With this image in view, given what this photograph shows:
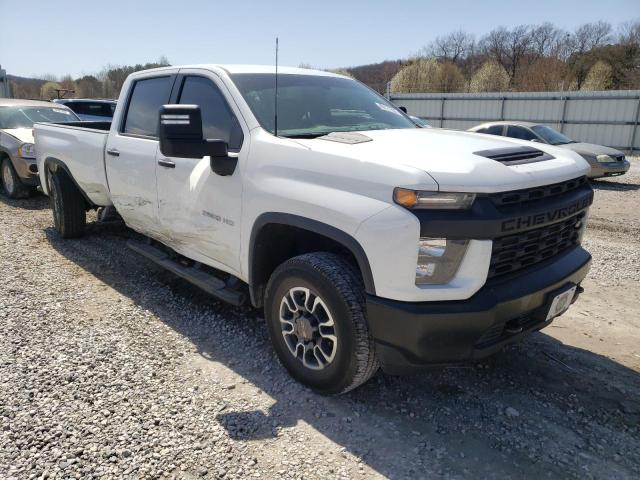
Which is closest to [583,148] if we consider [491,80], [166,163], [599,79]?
[166,163]

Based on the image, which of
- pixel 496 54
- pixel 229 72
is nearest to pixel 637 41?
pixel 496 54

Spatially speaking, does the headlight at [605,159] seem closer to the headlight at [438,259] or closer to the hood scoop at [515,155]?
the hood scoop at [515,155]

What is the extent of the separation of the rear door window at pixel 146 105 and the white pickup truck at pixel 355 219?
149 millimetres

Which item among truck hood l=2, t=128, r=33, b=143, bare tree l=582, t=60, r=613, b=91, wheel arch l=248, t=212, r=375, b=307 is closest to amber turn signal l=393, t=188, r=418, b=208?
wheel arch l=248, t=212, r=375, b=307

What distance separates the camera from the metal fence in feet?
65.9

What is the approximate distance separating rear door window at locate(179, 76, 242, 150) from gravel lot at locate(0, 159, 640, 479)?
4.94 feet

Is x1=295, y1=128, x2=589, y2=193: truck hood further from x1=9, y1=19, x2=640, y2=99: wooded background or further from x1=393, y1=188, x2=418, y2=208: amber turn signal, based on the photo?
x1=9, y1=19, x2=640, y2=99: wooded background

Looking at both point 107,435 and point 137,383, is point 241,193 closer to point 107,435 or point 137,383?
point 137,383

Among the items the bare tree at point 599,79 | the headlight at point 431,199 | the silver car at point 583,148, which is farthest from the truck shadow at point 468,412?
the bare tree at point 599,79

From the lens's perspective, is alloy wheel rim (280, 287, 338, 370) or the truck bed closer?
alloy wheel rim (280, 287, 338, 370)

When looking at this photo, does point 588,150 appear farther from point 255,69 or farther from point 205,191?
point 205,191

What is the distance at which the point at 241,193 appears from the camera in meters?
3.18

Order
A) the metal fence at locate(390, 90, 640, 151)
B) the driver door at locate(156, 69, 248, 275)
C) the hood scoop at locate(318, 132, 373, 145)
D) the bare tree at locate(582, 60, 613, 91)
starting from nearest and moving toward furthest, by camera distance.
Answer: the hood scoop at locate(318, 132, 373, 145), the driver door at locate(156, 69, 248, 275), the metal fence at locate(390, 90, 640, 151), the bare tree at locate(582, 60, 613, 91)

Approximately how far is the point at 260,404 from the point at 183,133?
1654 millimetres
